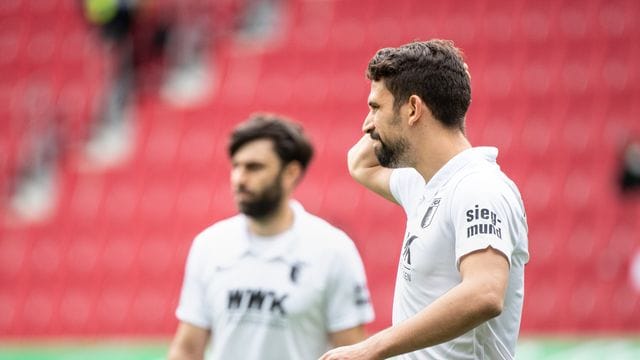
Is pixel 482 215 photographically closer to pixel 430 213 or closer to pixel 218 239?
pixel 430 213

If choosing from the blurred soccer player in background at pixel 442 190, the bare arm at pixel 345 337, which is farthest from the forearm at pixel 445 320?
the bare arm at pixel 345 337

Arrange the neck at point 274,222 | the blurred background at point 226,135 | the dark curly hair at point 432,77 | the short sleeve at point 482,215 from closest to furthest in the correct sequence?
the short sleeve at point 482,215, the dark curly hair at point 432,77, the neck at point 274,222, the blurred background at point 226,135

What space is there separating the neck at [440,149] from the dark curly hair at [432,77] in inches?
1.2

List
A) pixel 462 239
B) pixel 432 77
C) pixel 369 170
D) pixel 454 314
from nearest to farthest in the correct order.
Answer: pixel 454 314, pixel 462 239, pixel 432 77, pixel 369 170

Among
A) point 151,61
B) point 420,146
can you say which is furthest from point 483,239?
point 151,61

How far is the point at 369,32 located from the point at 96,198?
3466 mm

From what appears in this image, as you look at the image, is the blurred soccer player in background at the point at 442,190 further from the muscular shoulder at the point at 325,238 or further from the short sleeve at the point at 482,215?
the muscular shoulder at the point at 325,238

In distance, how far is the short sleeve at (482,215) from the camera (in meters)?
2.68

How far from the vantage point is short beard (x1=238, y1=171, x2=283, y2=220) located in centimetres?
441

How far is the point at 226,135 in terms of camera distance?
39.9 feet

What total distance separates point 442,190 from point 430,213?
0.22ft

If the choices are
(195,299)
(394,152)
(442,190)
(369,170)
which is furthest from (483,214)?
(195,299)

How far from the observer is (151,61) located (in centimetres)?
1295

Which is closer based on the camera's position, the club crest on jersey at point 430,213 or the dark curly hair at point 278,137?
the club crest on jersey at point 430,213
